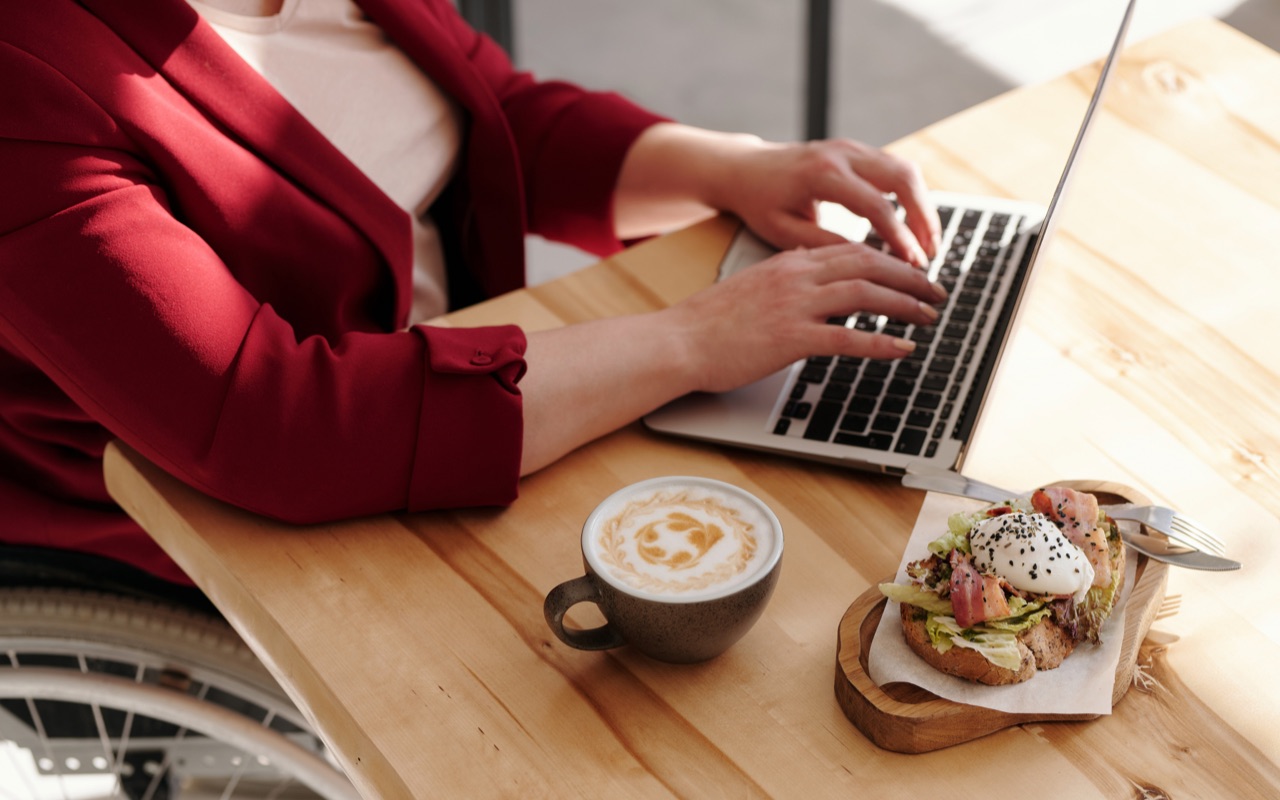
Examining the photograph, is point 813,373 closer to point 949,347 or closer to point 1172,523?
point 949,347

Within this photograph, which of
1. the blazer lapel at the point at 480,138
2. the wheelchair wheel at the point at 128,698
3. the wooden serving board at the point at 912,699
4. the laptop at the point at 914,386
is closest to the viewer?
the wooden serving board at the point at 912,699

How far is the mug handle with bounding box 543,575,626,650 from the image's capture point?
28.4 inches

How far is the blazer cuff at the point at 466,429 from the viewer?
86 cm

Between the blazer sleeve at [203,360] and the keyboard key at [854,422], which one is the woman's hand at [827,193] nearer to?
the keyboard key at [854,422]

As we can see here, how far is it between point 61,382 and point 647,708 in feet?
1.51

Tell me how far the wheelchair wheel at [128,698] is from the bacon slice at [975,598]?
0.64m

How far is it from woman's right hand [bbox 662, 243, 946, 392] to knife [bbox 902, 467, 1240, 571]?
0.11 meters

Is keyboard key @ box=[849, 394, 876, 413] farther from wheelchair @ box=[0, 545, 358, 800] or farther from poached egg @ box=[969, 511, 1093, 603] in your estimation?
wheelchair @ box=[0, 545, 358, 800]

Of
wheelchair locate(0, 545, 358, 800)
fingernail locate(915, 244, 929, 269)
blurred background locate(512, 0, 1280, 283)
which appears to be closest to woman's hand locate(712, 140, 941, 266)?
fingernail locate(915, 244, 929, 269)

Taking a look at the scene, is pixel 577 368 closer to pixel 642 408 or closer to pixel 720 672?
pixel 642 408

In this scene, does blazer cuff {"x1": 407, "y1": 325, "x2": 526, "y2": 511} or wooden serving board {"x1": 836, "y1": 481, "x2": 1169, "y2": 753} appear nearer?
wooden serving board {"x1": 836, "y1": 481, "x2": 1169, "y2": 753}

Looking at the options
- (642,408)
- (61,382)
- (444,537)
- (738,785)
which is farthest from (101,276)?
(738,785)

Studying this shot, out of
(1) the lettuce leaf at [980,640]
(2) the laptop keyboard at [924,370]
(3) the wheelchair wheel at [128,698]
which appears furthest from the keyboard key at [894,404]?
(3) the wheelchair wheel at [128,698]

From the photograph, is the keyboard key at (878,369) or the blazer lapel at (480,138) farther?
the blazer lapel at (480,138)
